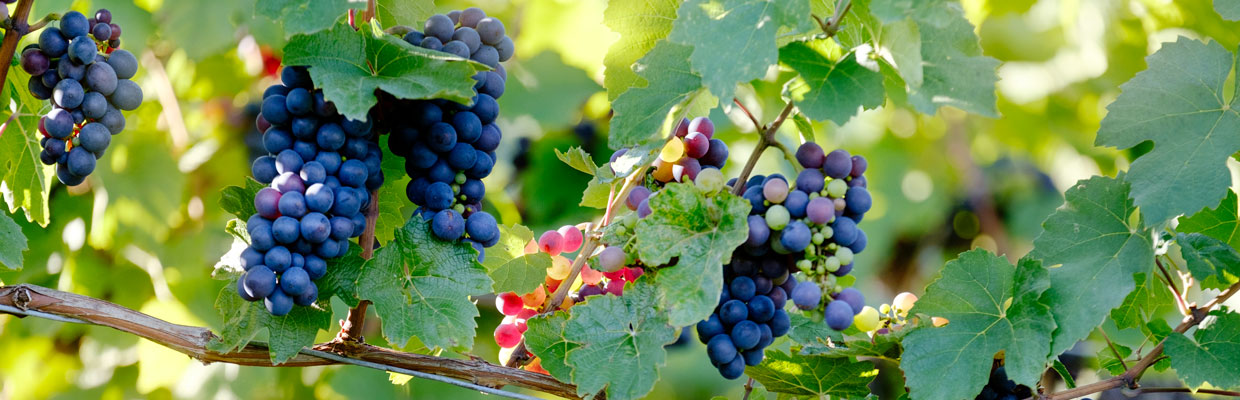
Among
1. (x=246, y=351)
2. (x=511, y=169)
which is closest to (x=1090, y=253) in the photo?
(x=246, y=351)

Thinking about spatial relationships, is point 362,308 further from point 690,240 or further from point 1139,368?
point 1139,368

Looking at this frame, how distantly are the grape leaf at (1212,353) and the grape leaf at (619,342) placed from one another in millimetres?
500

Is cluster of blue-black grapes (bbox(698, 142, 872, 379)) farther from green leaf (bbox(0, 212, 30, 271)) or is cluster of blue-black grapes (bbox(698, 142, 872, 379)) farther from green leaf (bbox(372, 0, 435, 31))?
green leaf (bbox(0, 212, 30, 271))

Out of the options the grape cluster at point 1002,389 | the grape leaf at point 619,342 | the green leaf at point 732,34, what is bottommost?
the grape cluster at point 1002,389

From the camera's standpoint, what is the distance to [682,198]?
922 mm

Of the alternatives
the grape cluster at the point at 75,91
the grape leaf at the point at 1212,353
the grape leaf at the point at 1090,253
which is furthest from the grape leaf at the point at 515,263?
the grape leaf at the point at 1212,353

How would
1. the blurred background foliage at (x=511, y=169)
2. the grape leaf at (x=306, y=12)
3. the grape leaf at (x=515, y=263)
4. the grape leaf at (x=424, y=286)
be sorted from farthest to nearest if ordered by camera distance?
the blurred background foliage at (x=511, y=169) → the grape leaf at (x=515, y=263) → the grape leaf at (x=424, y=286) → the grape leaf at (x=306, y=12)

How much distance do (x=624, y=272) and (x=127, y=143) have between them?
58.6 inches

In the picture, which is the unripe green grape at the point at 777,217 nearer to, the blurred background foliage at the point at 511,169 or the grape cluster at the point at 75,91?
the blurred background foliage at the point at 511,169

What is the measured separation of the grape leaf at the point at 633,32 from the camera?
3.50ft

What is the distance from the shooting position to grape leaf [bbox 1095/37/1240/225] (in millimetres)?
895

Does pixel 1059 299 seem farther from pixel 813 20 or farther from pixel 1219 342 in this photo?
pixel 813 20

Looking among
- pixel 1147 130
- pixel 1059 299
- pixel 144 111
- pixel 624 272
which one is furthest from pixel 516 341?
pixel 144 111

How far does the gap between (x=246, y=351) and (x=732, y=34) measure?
591 millimetres
